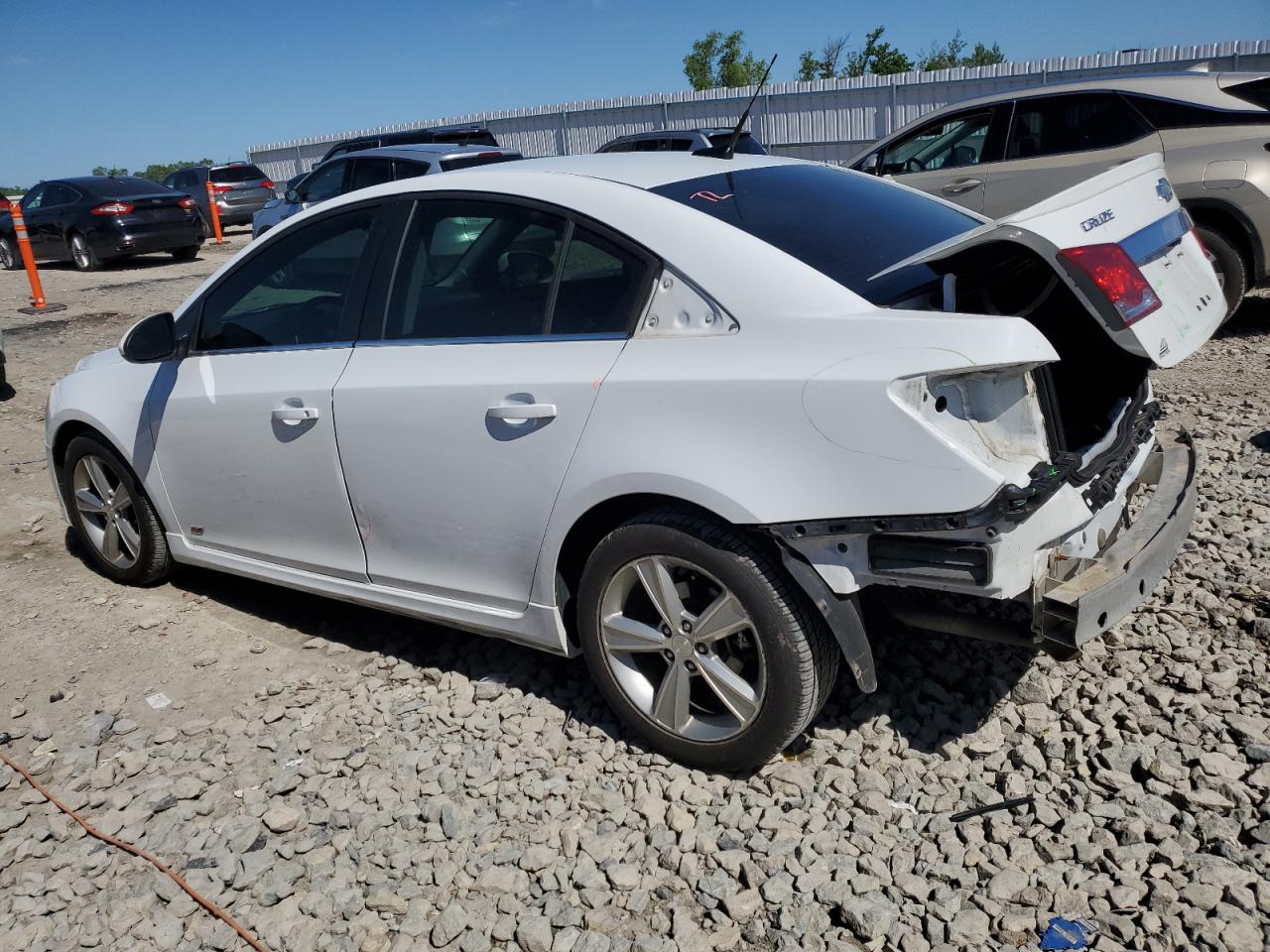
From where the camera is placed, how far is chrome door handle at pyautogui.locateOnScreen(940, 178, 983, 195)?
8812 millimetres

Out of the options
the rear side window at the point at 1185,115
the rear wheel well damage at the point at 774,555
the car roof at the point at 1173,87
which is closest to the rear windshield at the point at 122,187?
the car roof at the point at 1173,87

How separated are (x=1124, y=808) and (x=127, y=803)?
9.59ft

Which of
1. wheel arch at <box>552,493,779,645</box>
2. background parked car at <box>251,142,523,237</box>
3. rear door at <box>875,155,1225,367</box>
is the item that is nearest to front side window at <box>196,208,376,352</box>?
wheel arch at <box>552,493,779,645</box>

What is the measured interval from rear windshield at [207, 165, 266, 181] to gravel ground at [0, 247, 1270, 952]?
21641mm

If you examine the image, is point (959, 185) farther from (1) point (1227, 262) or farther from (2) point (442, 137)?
(2) point (442, 137)

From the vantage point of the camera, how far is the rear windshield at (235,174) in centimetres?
2370

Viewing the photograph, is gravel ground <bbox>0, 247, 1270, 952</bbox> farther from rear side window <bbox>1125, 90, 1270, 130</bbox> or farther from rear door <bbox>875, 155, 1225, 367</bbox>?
rear side window <bbox>1125, 90, 1270, 130</bbox>

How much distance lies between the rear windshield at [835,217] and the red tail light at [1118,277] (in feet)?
1.42

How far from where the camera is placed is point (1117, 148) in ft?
26.5

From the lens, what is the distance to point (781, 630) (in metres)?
2.87

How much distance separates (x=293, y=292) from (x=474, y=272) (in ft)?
3.17

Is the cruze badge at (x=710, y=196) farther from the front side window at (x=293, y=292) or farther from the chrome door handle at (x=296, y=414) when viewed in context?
the chrome door handle at (x=296, y=414)

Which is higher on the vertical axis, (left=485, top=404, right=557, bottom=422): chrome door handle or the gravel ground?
(left=485, top=404, right=557, bottom=422): chrome door handle

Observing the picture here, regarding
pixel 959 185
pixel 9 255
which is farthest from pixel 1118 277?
pixel 9 255
